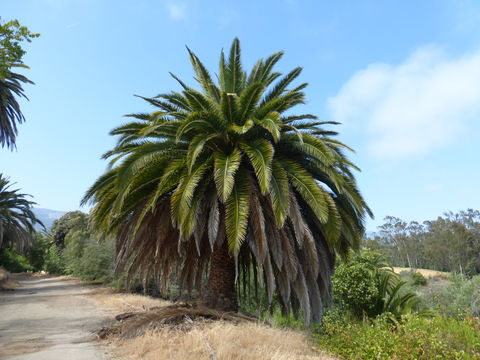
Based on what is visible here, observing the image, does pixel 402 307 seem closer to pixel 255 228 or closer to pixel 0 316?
pixel 255 228

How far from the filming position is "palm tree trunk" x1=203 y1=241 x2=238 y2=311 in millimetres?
9914

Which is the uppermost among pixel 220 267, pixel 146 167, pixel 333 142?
pixel 333 142

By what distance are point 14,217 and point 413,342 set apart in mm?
36257

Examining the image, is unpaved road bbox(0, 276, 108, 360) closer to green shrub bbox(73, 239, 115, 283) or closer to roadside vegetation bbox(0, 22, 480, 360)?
roadside vegetation bbox(0, 22, 480, 360)

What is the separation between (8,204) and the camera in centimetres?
3180

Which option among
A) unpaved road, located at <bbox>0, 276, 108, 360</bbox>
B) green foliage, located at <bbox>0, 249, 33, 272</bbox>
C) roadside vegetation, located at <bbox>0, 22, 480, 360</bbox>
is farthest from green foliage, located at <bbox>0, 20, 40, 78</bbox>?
green foliage, located at <bbox>0, 249, 33, 272</bbox>

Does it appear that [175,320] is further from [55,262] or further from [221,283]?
[55,262]

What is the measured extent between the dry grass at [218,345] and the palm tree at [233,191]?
107 centimetres

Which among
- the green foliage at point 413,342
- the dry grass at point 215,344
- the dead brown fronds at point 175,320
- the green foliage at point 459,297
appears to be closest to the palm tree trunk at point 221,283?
the dead brown fronds at point 175,320

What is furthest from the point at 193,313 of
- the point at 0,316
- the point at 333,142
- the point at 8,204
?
the point at 8,204

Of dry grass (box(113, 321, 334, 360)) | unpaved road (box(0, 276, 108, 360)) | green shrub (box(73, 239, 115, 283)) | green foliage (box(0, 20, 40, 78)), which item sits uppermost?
green foliage (box(0, 20, 40, 78))

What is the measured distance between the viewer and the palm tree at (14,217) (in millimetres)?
31375

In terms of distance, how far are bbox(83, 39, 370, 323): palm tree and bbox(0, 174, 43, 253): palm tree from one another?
23842 millimetres

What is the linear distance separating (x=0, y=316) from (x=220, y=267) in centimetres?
982
